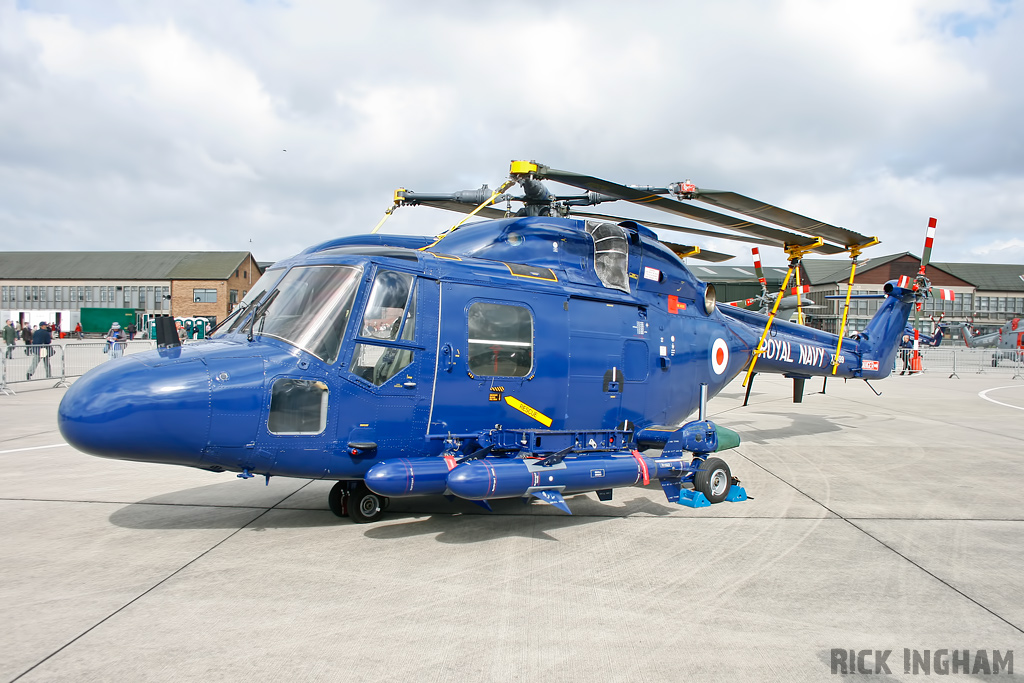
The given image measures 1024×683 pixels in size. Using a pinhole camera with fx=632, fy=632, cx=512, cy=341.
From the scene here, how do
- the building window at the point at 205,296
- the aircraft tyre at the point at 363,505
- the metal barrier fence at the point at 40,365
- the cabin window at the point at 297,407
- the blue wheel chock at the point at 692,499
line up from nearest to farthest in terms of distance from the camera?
1. the cabin window at the point at 297,407
2. the aircraft tyre at the point at 363,505
3. the blue wheel chock at the point at 692,499
4. the metal barrier fence at the point at 40,365
5. the building window at the point at 205,296

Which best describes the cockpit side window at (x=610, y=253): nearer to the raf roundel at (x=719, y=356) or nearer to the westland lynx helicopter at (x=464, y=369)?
the westland lynx helicopter at (x=464, y=369)

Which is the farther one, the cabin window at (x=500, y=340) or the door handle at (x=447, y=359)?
the cabin window at (x=500, y=340)

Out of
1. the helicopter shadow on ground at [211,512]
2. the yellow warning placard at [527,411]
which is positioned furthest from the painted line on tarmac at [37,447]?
the yellow warning placard at [527,411]

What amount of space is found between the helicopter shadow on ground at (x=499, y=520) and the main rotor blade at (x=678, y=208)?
11.0 ft

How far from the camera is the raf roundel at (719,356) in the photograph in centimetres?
859

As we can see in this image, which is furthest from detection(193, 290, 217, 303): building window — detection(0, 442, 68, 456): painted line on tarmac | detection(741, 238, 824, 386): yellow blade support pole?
detection(741, 238, 824, 386): yellow blade support pole

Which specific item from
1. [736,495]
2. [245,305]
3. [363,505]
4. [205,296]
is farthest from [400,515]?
[205,296]

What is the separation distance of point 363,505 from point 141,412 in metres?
2.24

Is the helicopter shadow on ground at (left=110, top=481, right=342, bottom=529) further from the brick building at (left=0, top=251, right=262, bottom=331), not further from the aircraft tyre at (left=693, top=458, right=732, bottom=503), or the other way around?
the brick building at (left=0, top=251, right=262, bottom=331)

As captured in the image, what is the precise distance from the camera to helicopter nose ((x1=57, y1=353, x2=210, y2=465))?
4613 millimetres

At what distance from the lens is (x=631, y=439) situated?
291 inches

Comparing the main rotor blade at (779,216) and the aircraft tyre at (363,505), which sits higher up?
the main rotor blade at (779,216)

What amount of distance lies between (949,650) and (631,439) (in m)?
3.84

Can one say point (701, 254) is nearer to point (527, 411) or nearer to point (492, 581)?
point (527, 411)
